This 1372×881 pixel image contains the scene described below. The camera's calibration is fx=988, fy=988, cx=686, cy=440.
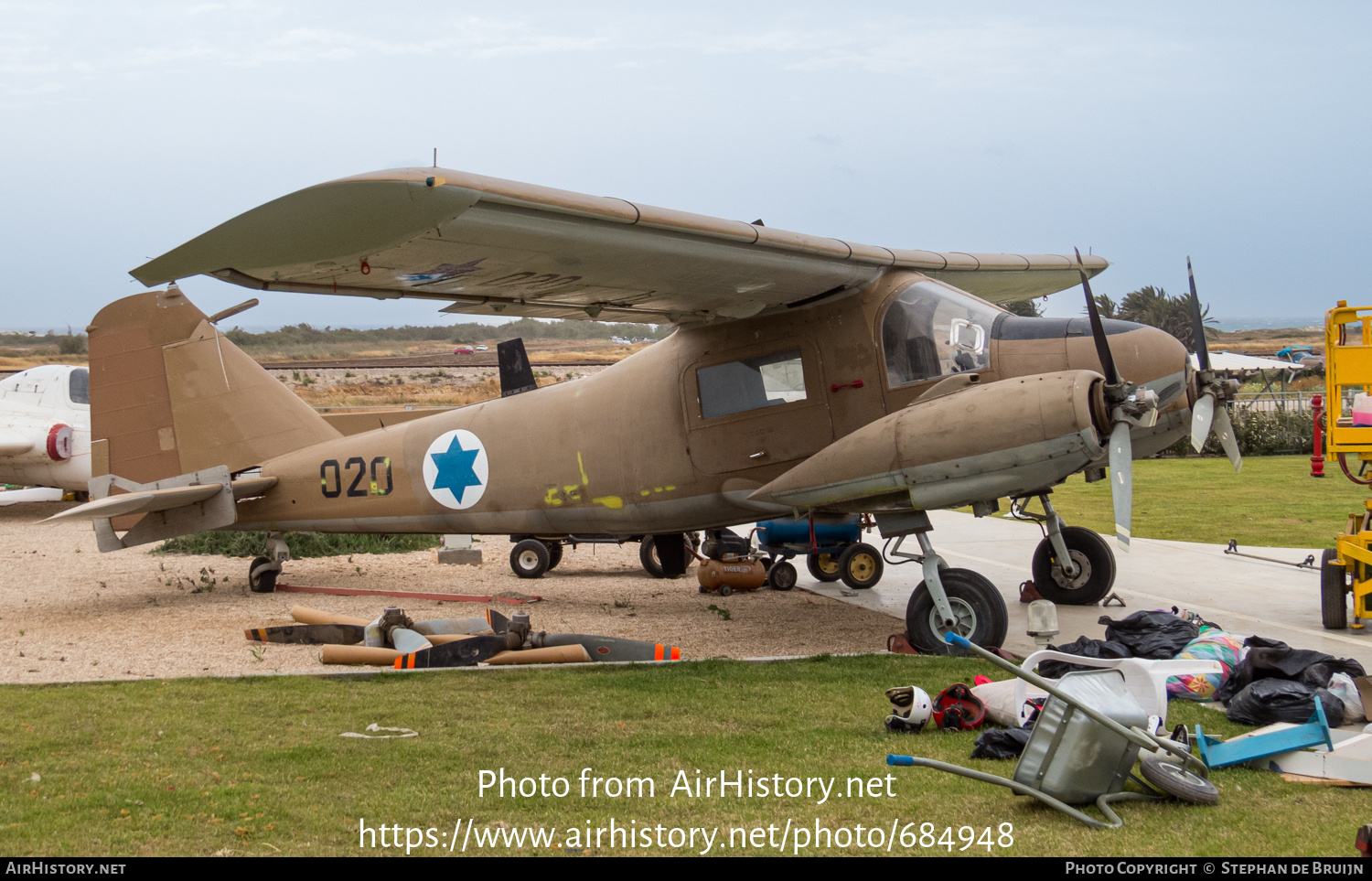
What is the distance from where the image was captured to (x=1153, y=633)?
7.60 meters

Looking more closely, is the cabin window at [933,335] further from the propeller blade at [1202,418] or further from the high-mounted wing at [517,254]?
the propeller blade at [1202,418]

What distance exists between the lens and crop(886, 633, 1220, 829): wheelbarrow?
4054 millimetres

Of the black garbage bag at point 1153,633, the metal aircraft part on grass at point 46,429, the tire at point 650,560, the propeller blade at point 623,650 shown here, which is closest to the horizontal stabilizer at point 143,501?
the propeller blade at point 623,650

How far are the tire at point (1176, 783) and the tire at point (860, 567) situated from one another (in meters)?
7.90

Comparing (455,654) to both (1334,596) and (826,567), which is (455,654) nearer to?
(826,567)

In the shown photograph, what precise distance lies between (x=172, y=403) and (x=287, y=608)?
3.29m

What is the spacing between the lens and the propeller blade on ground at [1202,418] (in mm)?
7980

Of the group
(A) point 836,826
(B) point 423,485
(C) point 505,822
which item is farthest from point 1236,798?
(B) point 423,485

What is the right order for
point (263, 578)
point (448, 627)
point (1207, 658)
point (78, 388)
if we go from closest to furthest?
point (1207, 658)
point (448, 627)
point (263, 578)
point (78, 388)

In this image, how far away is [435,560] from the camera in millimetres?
15930

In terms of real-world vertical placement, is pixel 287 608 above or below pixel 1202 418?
below

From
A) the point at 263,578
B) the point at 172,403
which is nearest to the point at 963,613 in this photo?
the point at 263,578

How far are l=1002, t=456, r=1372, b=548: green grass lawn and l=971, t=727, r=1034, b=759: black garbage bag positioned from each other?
936cm

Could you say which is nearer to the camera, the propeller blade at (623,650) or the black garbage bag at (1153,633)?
the black garbage bag at (1153,633)
